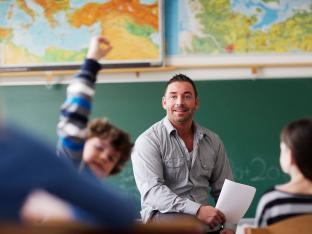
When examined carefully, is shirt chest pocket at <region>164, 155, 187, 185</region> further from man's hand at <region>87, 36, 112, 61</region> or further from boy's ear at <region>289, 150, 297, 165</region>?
boy's ear at <region>289, 150, 297, 165</region>

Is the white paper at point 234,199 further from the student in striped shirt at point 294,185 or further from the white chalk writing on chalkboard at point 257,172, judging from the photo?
the white chalk writing on chalkboard at point 257,172

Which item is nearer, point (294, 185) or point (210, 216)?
point (294, 185)

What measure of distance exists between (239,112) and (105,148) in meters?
2.00

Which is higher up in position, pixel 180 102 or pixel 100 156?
pixel 180 102

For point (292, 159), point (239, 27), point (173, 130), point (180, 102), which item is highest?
point (239, 27)

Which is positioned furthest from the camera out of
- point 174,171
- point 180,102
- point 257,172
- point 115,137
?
point 257,172

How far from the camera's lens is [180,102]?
8.05 feet

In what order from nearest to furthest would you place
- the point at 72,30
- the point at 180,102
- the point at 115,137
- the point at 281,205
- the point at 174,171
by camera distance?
the point at 281,205
the point at 115,137
the point at 174,171
the point at 180,102
the point at 72,30

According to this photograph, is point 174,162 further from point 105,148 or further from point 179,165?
point 105,148

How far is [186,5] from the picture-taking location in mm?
3281

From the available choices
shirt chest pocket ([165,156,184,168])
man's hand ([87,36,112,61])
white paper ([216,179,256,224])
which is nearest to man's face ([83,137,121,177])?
man's hand ([87,36,112,61])

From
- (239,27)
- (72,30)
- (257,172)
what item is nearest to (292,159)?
(257,172)

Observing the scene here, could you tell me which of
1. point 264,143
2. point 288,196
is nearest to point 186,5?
point 264,143

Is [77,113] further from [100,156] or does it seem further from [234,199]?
[234,199]
